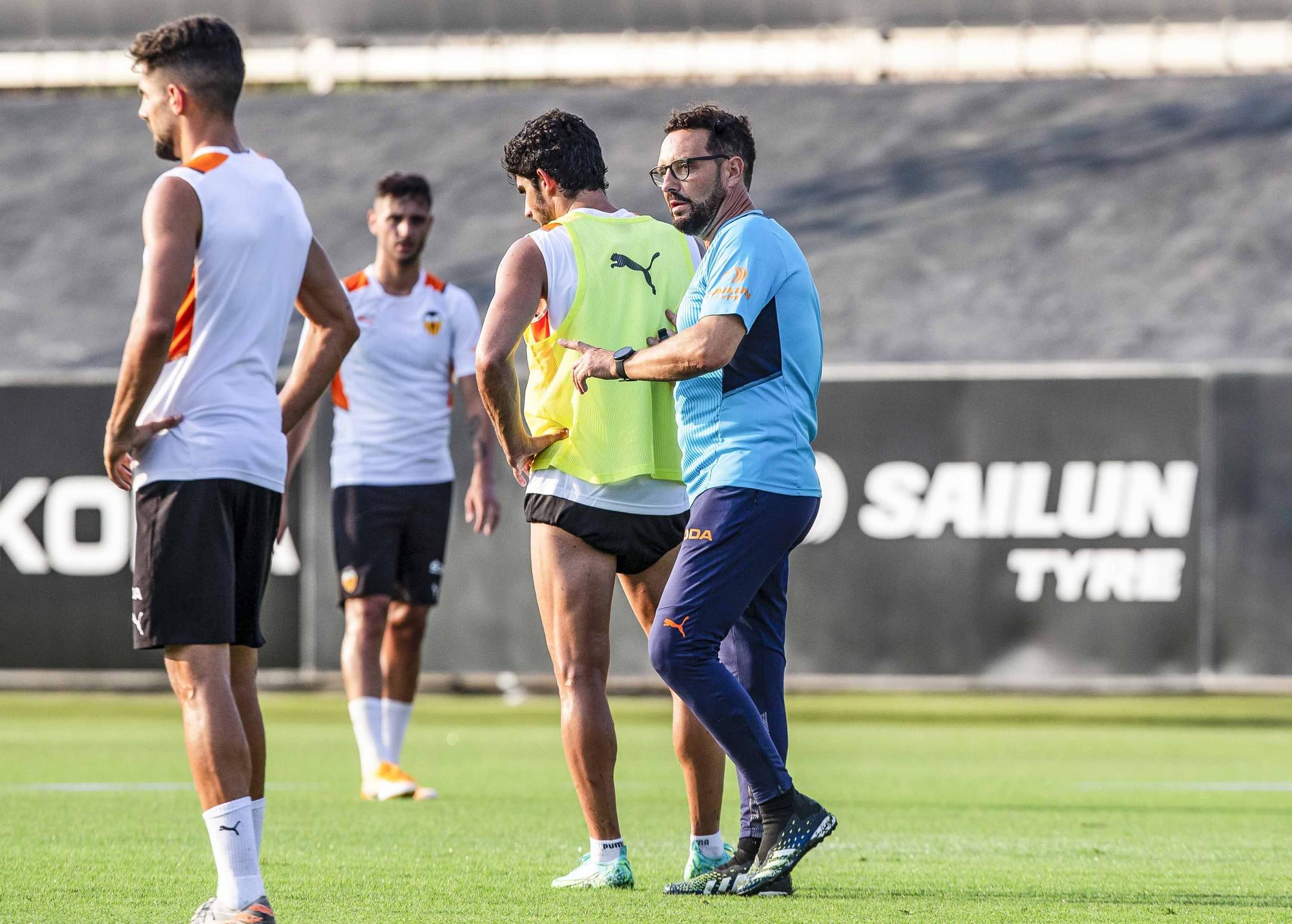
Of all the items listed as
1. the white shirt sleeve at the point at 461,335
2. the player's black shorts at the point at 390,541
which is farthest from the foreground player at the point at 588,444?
the white shirt sleeve at the point at 461,335

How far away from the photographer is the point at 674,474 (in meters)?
5.53

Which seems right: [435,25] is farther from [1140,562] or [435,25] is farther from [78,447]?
[1140,562]

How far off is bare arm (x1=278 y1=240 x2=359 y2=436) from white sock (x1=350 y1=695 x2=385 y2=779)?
3.14 meters

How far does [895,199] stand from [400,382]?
1139 centimetres

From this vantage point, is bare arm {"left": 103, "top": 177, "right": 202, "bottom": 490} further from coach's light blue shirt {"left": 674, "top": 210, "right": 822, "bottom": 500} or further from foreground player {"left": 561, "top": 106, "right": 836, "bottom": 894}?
coach's light blue shirt {"left": 674, "top": 210, "right": 822, "bottom": 500}

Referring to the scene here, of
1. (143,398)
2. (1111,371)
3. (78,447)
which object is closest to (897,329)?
(1111,371)

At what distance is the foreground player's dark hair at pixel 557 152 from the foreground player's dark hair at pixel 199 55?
43.1 inches

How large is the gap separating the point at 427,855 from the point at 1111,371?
765 cm

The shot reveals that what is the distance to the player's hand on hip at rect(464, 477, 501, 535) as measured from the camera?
7605mm

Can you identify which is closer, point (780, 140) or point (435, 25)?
point (780, 140)

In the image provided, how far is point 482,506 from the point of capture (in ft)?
25.2

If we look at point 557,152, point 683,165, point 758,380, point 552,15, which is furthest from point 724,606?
point 552,15

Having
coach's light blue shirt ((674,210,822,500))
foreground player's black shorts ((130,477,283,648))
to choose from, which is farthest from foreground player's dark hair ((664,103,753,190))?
foreground player's black shorts ((130,477,283,648))

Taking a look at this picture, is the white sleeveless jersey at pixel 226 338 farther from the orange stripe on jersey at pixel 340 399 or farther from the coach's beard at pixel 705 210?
the orange stripe on jersey at pixel 340 399
